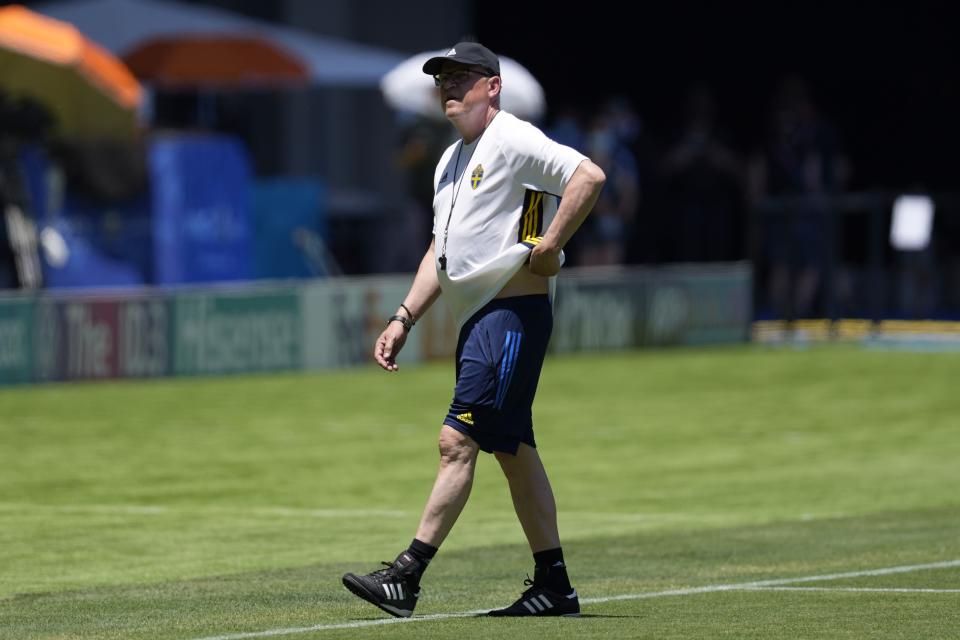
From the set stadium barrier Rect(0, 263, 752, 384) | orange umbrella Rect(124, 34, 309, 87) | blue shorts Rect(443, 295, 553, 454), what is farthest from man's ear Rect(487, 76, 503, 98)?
orange umbrella Rect(124, 34, 309, 87)

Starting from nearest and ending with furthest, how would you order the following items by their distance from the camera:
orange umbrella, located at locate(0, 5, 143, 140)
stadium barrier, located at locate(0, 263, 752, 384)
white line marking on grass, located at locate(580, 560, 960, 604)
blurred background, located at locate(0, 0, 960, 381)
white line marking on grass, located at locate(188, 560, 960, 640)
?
white line marking on grass, located at locate(188, 560, 960, 640) → white line marking on grass, located at locate(580, 560, 960, 604) → stadium barrier, located at locate(0, 263, 752, 384) → blurred background, located at locate(0, 0, 960, 381) → orange umbrella, located at locate(0, 5, 143, 140)

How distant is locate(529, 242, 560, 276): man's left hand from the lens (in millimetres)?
8367

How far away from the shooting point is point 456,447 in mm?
8422

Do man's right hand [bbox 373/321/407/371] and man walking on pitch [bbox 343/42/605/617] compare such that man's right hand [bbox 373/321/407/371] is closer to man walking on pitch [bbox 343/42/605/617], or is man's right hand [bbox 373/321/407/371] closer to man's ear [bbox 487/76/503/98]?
man walking on pitch [bbox 343/42/605/617]

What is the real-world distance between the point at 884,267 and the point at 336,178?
10.2 metres

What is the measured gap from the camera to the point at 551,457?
48.4ft

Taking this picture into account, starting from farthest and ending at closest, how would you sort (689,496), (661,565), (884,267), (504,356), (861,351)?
(884,267) → (861,351) → (689,496) → (661,565) → (504,356)

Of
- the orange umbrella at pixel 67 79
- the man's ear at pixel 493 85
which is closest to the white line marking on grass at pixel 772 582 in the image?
the man's ear at pixel 493 85

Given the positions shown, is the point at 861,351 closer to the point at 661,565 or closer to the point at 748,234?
the point at 748,234

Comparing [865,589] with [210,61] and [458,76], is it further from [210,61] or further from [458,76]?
[210,61]

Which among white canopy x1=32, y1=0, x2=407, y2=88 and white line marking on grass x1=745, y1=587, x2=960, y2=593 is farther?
white canopy x1=32, y1=0, x2=407, y2=88

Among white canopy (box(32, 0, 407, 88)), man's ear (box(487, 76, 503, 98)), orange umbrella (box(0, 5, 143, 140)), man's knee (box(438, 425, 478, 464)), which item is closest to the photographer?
man's knee (box(438, 425, 478, 464))

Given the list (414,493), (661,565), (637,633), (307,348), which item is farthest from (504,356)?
(307,348)

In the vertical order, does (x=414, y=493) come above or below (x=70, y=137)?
below
